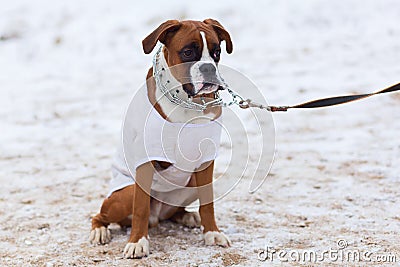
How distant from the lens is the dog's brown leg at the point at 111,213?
3477mm

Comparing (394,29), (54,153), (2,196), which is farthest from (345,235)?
(394,29)

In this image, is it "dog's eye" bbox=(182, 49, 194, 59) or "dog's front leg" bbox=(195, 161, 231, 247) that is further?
"dog's front leg" bbox=(195, 161, 231, 247)

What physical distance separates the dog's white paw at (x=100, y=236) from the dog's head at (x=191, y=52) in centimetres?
106

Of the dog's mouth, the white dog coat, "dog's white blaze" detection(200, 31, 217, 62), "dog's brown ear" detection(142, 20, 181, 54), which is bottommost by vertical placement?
the white dog coat

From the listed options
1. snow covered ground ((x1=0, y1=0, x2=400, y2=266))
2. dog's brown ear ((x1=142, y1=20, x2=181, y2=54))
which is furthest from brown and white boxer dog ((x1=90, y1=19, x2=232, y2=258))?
snow covered ground ((x1=0, y1=0, x2=400, y2=266))

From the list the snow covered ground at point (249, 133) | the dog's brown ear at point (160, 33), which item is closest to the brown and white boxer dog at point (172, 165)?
the dog's brown ear at point (160, 33)

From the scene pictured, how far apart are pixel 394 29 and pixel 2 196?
701cm

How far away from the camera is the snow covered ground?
359 centimetres

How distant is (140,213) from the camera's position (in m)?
3.34

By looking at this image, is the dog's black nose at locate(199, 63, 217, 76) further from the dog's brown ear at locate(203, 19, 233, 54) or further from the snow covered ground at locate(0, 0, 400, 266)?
the snow covered ground at locate(0, 0, 400, 266)

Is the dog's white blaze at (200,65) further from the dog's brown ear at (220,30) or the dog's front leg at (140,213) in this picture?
the dog's front leg at (140,213)

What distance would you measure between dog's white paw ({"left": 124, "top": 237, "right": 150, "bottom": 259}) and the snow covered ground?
5 centimetres

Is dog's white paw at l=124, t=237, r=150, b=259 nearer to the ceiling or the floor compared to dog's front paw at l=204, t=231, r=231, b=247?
nearer to the ceiling

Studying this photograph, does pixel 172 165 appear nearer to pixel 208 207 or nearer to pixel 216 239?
pixel 208 207
